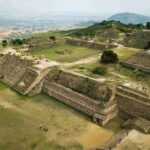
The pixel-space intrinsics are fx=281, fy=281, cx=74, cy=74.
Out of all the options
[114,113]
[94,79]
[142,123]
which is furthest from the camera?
[94,79]

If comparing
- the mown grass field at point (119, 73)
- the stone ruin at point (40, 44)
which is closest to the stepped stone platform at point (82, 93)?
the mown grass field at point (119, 73)

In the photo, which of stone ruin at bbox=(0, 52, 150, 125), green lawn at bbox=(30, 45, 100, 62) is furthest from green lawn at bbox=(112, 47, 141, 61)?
stone ruin at bbox=(0, 52, 150, 125)

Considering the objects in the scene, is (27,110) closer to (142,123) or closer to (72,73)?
(72,73)

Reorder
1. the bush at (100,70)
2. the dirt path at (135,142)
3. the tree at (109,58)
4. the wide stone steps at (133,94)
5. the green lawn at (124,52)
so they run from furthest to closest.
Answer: the green lawn at (124,52)
the tree at (109,58)
the bush at (100,70)
the wide stone steps at (133,94)
the dirt path at (135,142)

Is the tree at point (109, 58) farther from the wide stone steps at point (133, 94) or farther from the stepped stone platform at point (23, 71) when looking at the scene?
the wide stone steps at point (133, 94)

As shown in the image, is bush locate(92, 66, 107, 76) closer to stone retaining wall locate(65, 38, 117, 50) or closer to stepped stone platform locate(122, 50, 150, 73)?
stepped stone platform locate(122, 50, 150, 73)

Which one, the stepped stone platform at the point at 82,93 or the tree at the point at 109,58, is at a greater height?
the tree at the point at 109,58

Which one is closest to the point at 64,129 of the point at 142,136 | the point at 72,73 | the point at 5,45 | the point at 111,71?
the point at 142,136
